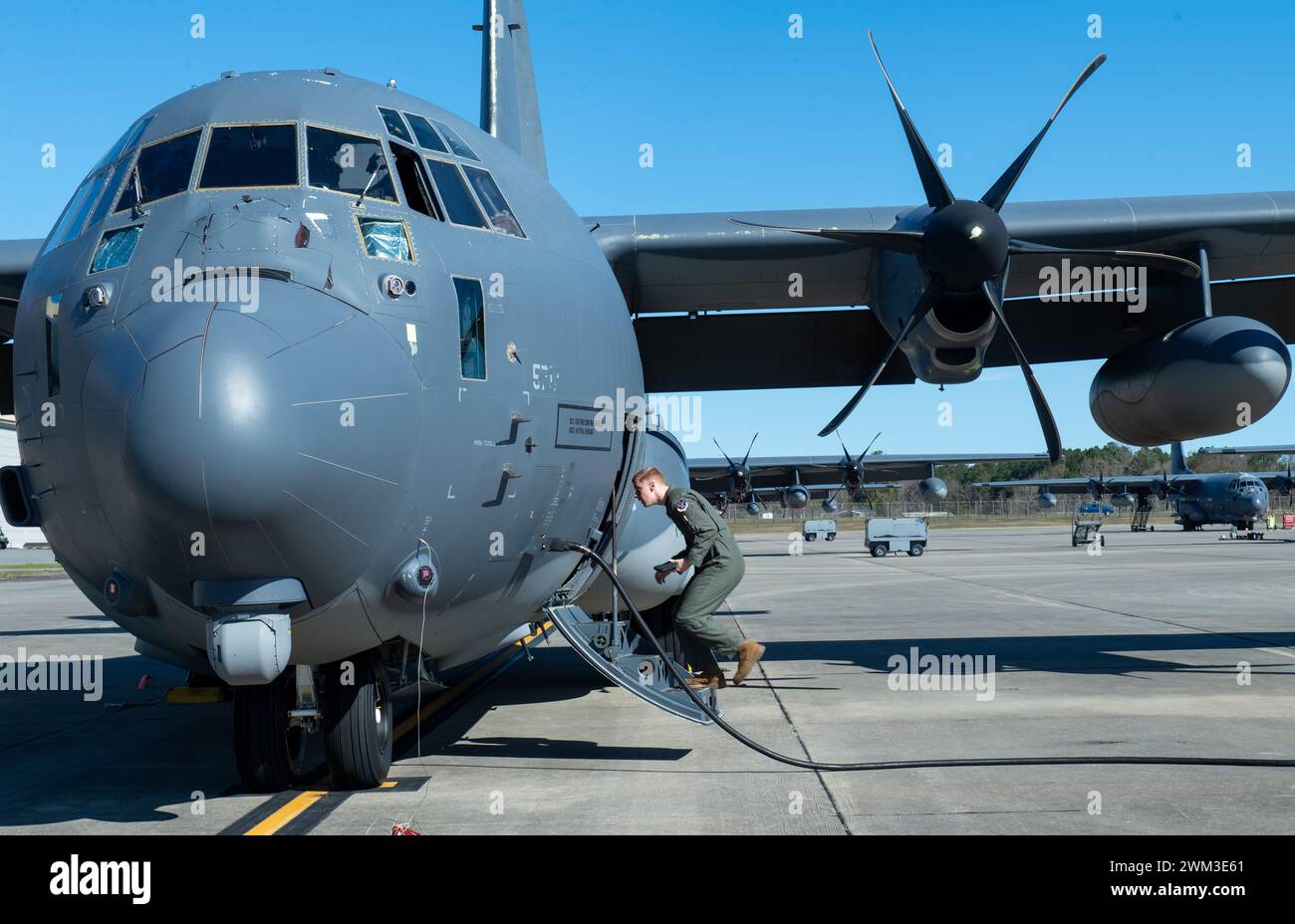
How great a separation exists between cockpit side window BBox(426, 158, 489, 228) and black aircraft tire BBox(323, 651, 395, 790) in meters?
2.50

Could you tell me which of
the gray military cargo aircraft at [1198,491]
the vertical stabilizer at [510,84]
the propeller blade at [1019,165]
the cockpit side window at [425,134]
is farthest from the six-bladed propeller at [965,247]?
the gray military cargo aircraft at [1198,491]

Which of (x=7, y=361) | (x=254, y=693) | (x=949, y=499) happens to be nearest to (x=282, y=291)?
(x=254, y=693)

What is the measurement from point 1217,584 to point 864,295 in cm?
1722

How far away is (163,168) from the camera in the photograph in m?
6.00

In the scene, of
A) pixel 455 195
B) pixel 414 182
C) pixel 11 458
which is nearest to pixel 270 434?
pixel 414 182

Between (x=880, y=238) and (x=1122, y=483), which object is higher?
(x=880, y=238)

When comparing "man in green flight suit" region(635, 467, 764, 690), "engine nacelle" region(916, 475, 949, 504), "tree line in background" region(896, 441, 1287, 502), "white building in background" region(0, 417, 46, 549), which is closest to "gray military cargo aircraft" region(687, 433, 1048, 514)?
"engine nacelle" region(916, 475, 949, 504)

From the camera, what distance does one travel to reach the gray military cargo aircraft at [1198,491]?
58906mm

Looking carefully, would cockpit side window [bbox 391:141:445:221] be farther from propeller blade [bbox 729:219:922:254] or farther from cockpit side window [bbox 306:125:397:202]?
propeller blade [bbox 729:219:922:254]

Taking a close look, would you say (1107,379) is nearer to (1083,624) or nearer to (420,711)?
(1083,624)

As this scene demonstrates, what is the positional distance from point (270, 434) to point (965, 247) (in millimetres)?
6537

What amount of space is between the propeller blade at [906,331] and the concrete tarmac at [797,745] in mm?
2611

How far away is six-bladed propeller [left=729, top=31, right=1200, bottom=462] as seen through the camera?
9531 millimetres

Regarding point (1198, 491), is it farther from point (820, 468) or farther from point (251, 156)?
point (251, 156)
